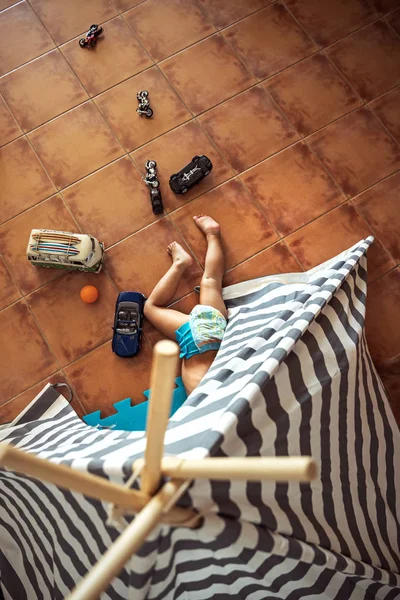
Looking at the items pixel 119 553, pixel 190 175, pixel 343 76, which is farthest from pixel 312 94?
pixel 119 553

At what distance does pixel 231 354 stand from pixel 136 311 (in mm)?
582

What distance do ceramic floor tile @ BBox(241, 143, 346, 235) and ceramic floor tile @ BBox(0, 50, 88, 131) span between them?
30.0 inches

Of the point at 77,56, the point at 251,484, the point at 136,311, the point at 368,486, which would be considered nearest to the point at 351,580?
the point at 368,486

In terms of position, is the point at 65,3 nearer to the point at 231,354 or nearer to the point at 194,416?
the point at 231,354

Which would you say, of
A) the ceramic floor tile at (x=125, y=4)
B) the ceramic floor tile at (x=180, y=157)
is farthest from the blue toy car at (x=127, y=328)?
the ceramic floor tile at (x=125, y=4)

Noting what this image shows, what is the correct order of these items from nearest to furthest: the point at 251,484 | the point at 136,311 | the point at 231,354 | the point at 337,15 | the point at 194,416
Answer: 1. the point at 251,484
2. the point at 194,416
3. the point at 231,354
4. the point at 136,311
5. the point at 337,15

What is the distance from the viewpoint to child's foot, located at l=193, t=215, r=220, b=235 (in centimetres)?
182

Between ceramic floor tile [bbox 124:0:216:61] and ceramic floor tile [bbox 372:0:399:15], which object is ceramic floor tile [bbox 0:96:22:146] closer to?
ceramic floor tile [bbox 124:0:216:61]

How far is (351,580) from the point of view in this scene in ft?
3.16

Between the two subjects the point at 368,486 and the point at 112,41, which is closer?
the point at 368,486

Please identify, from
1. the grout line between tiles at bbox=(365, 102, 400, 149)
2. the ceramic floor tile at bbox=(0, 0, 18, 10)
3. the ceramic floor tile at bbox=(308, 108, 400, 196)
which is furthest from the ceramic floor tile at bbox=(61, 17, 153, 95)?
the grout line between tiles at bbox=(365, 102, 400, 149)

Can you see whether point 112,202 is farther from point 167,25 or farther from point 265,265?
point 167,25

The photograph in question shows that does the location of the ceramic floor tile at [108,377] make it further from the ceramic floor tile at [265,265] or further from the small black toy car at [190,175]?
the small black toy car at [190,175]

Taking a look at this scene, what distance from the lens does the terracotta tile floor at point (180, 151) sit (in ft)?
5.86
